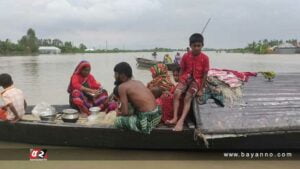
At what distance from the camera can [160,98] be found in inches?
189

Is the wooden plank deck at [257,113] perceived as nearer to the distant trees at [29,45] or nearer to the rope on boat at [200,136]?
the rope on boat at [200,136]

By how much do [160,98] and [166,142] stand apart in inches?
28.9

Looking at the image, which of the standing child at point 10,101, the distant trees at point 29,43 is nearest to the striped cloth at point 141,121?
the standing child at point 10,101

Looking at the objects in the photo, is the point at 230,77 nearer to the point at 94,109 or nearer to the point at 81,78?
the point at 94,109

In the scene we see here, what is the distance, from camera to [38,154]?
4.63m

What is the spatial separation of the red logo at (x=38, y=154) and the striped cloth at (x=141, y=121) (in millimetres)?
1141

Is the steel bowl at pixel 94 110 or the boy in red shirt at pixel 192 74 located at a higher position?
the boy in red shirt at pixel 192 74

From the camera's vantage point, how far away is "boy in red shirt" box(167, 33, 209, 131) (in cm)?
440

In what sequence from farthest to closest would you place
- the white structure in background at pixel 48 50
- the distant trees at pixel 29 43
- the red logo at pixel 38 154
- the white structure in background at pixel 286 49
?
the white structure in background at pixel 48 50
the distant trees at pixel 29 43
the white structure in background at pixel 286 49
the red logo at pixel 38 154

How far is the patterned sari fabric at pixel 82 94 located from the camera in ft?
17.7

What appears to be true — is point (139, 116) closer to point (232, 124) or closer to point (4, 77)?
point (232, 124)

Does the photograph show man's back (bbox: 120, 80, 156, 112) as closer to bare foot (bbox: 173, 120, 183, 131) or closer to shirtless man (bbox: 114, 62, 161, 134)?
shirtless man (bbox: 114, 62, 161, 134)

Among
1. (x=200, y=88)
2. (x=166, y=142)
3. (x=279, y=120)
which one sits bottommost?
(x=166, y=142)

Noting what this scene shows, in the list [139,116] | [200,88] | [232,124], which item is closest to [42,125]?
[139,116]
